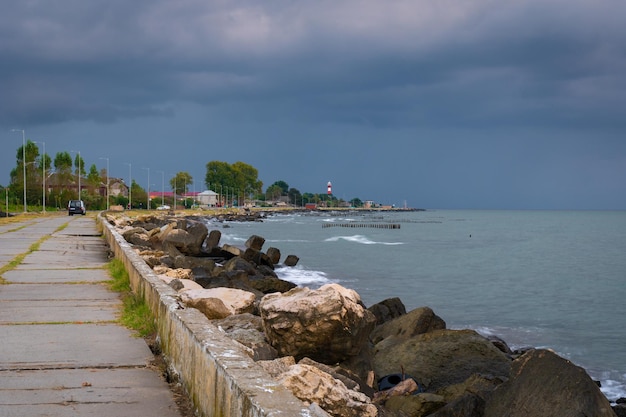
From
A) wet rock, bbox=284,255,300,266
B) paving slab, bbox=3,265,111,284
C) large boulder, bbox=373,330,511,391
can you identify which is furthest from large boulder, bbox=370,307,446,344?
wet rock, bbox=284,255,300,266

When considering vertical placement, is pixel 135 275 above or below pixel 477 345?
above

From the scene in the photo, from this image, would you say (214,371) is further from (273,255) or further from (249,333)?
(273,255)

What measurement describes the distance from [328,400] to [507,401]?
266cm

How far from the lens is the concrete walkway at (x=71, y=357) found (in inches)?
229

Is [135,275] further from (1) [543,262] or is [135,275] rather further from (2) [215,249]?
(1) [543,262]

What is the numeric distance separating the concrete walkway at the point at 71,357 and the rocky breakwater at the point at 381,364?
42.5 inches

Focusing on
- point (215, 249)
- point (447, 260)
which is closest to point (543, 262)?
point (447, 260)

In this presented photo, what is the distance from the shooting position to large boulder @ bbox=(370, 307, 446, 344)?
13.1 m

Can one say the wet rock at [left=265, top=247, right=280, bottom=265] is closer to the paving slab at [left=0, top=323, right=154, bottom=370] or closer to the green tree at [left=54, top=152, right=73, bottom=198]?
the paving slab at [left=0, top=323, right=154, bottom=370]

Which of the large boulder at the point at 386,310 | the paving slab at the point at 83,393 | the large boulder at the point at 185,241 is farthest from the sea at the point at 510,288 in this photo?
the paving slab at the point at 83,393

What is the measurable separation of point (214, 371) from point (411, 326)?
343 inches

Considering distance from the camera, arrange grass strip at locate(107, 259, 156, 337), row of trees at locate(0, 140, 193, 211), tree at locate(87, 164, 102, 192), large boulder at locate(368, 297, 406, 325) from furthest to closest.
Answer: tree at locate(87, 164, 102, 192) → row of trees at locate(0, 140, 193, 211) → large boulder at locate(368, 297, 406, 325) → grass strip at locate(107, 259, 156, 337)

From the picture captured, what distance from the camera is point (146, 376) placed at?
6793 mm

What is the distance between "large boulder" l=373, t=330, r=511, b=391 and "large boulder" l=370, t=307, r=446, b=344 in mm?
1733
